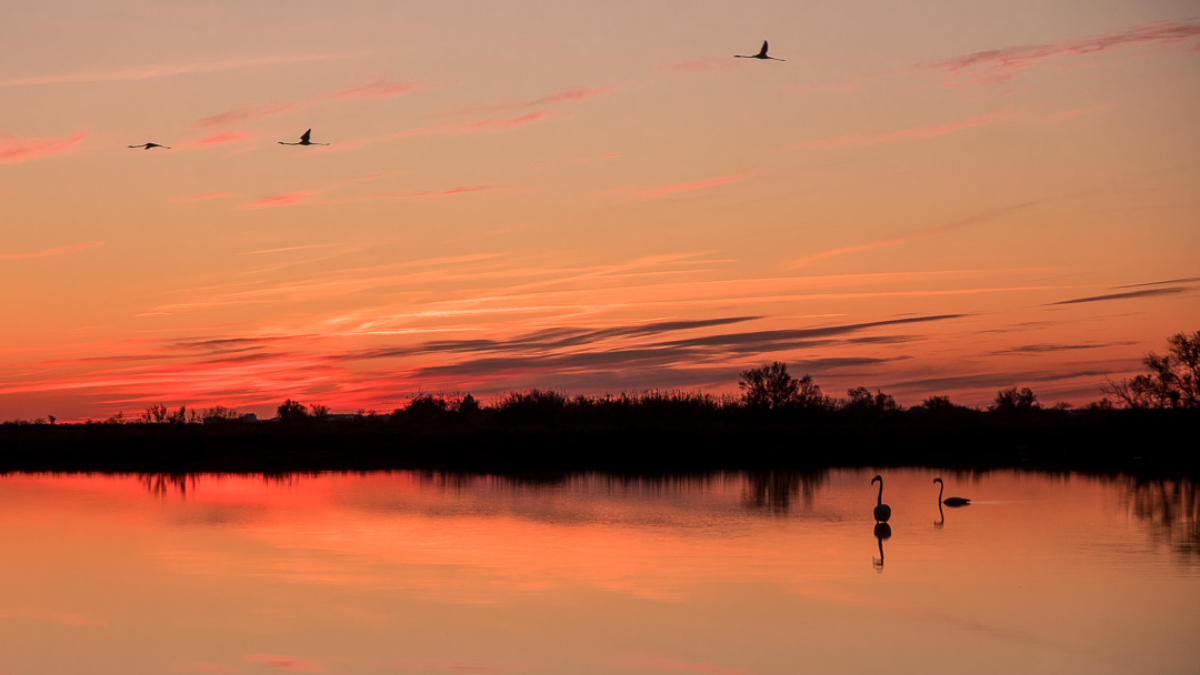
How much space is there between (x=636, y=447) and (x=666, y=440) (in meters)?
1.28

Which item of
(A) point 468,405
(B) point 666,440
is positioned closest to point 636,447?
(B) point 666,440

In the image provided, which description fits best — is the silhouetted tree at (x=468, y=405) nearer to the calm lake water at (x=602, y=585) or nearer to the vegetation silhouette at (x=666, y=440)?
the vegetation silhouette at (x=666, y=440)

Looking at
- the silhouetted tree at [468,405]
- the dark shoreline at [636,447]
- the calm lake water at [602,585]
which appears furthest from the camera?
the silhouetted tree at [468,405]

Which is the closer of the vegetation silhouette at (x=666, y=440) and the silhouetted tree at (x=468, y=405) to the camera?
the vegetation silhouette at (x=666, y=440)

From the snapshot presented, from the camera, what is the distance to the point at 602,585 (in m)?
14.6

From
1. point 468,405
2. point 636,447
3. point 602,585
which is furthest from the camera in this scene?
point 468,405

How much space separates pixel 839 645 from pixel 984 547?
7.21 meters

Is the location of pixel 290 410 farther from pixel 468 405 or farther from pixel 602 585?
pixel 602 585

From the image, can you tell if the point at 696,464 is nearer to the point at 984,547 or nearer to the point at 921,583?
the point at 984,547

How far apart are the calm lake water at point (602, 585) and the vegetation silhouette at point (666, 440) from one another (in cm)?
1172

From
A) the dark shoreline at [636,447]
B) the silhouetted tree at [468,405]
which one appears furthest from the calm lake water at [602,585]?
the silhouetted tree at [468,405]

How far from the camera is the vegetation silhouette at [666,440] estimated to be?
36844mm

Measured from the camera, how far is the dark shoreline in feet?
119

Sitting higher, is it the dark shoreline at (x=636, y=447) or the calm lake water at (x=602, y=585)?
the dark shoreline at (x=636, y=447)
